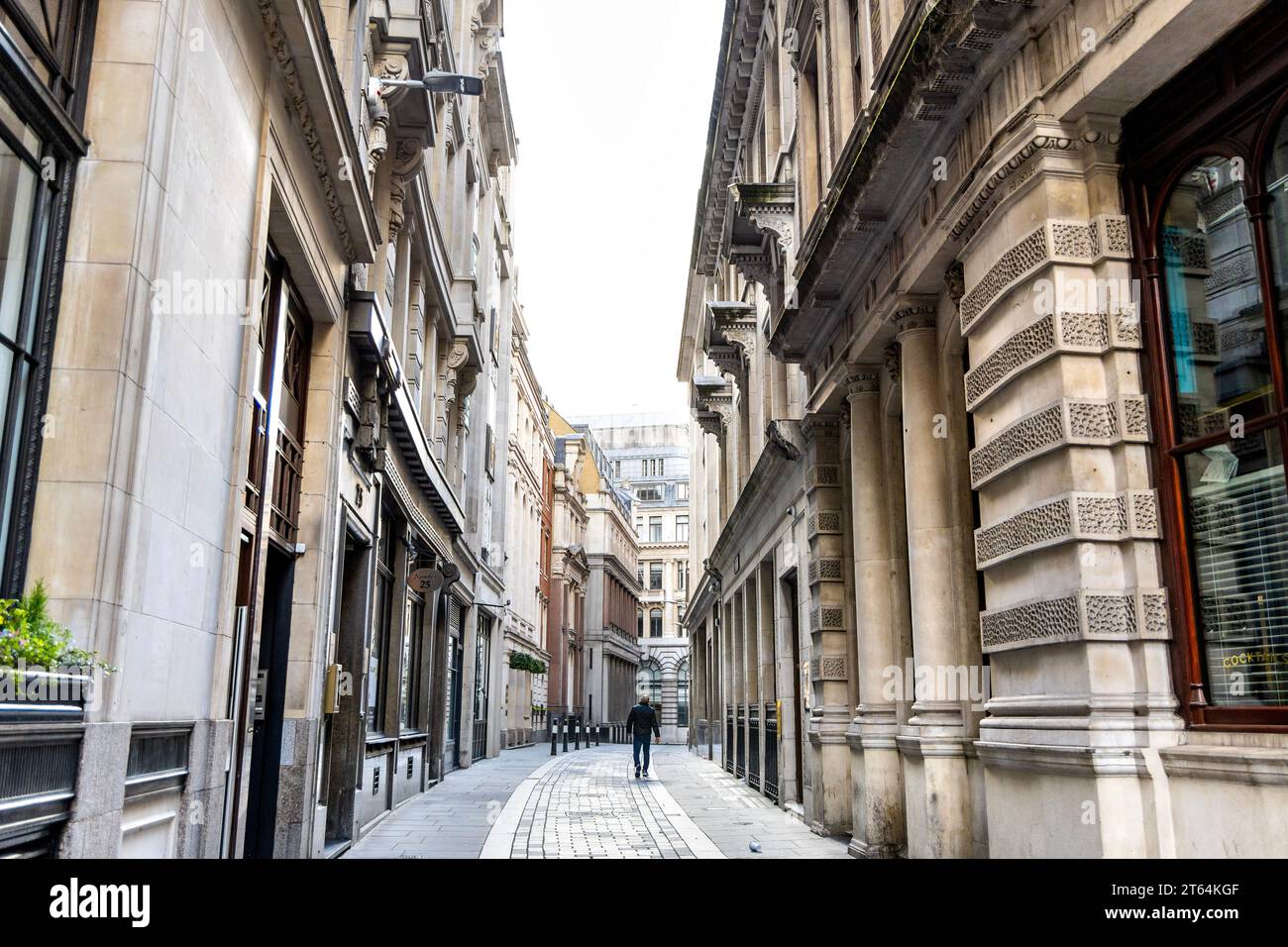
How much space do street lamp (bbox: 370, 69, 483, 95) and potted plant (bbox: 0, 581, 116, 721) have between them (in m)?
8.05

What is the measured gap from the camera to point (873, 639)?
11117 millimetres

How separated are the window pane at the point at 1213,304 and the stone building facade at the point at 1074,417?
0.02 meters

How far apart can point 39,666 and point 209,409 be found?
2.52 meters

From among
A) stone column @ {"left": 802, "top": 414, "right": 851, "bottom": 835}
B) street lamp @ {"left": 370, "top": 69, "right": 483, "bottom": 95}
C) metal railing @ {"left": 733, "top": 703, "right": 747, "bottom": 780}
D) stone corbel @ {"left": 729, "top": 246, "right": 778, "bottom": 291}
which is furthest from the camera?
metal railing @ {"left": 733, "top": 703, "right": 747, "bottom": 780}

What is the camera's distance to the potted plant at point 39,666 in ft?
12.1

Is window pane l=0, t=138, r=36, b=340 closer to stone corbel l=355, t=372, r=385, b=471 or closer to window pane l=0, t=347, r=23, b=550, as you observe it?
window pane l=0, t=347, r=23, b=550

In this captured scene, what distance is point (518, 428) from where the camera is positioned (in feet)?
126

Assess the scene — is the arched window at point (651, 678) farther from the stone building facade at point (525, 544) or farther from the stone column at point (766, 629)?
the stone column at point (766, 629)

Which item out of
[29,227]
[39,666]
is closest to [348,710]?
[39,666]

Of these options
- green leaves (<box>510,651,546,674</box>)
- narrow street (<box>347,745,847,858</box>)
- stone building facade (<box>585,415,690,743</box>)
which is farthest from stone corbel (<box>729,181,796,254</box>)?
stone building facade (<box>585,415,690,743</box>)

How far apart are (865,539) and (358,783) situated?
22.0 ft

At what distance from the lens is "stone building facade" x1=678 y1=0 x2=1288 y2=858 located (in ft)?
18.6

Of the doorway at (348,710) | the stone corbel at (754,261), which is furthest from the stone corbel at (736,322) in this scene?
the doorway at (348,710)
